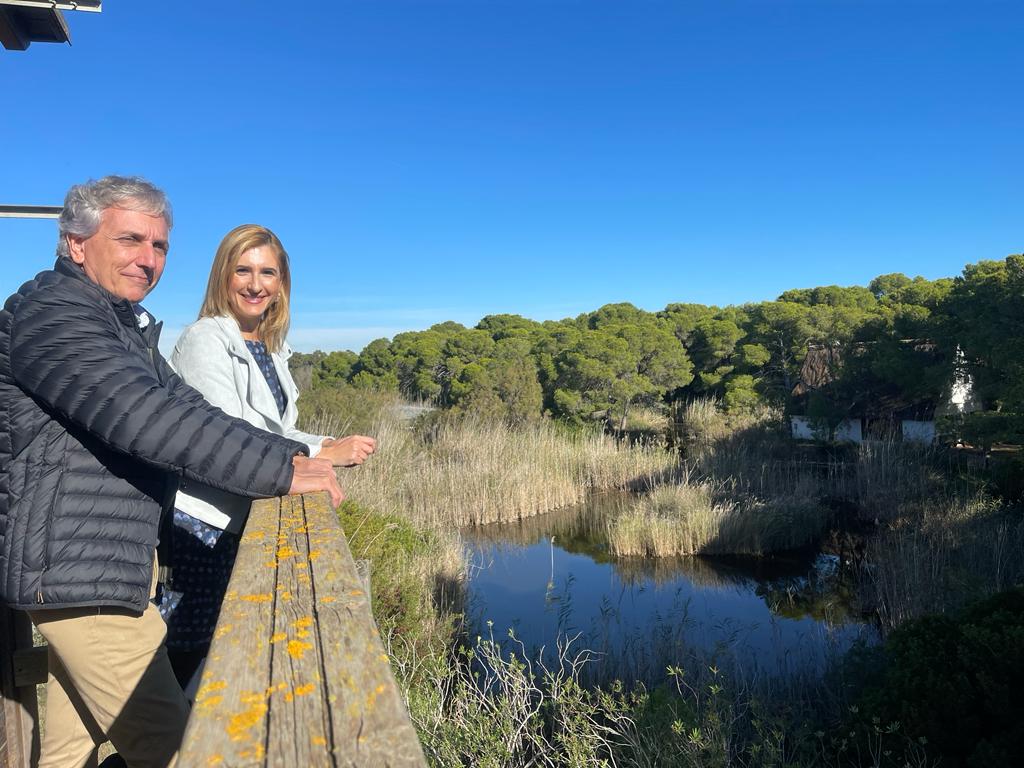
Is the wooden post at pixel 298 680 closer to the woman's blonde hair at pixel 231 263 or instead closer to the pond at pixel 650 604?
the woman's blonde hair at pixel 231 263

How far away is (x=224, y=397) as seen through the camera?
1708mm

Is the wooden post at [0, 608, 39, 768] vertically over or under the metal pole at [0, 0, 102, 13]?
under

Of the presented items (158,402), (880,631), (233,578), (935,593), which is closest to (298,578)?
(233,578)

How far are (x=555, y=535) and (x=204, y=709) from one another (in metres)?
9.74

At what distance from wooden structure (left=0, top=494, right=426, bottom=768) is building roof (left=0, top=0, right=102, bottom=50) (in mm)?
2306

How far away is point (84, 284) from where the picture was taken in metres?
1.30

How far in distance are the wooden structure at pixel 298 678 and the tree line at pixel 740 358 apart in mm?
7486

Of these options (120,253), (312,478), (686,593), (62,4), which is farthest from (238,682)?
(686,593)

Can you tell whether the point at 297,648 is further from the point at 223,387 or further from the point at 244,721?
the point at 223,387

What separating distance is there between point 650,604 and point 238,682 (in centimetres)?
700

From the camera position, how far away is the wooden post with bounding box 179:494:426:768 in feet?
1.89

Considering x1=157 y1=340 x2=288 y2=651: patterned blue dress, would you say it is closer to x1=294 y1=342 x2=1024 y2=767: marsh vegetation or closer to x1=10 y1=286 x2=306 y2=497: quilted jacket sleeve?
x1=10 y1=286 x2=306 y2=497: quilted jacket sleeve

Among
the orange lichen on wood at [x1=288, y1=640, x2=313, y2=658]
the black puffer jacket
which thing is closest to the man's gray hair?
the black puffer jacket

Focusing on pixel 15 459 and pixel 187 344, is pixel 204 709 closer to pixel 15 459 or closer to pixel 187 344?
pixel 15 459
